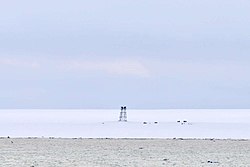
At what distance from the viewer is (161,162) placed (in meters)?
32.9

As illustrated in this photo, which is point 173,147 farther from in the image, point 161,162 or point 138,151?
point 161,162

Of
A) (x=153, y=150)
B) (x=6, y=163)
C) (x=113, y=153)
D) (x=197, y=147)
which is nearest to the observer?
(x=6, y=163)

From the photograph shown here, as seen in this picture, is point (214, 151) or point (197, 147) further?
point (197, 147)

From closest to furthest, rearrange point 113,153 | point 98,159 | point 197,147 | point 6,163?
point 6,163, point 98,159, point 113,153, point 197,147

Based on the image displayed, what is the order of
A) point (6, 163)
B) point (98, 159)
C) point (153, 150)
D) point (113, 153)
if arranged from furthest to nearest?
point (153, 150) < point (113, 153) < point (98, 159) < point (6, 163)

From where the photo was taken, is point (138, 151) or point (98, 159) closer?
point (98, 159)

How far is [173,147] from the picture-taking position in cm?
4503

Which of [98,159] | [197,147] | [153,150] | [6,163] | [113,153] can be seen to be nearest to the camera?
[6,163]

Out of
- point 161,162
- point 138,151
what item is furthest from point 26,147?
point 161,162

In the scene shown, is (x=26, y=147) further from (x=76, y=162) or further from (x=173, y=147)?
(x=76, y=162)

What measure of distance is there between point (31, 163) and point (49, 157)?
3.71 m

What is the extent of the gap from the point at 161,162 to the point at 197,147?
475 inches

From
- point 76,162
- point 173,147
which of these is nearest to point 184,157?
point 76,162

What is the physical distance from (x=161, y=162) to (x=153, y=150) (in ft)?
28.8
